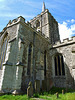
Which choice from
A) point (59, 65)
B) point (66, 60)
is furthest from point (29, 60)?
point (66, 60)

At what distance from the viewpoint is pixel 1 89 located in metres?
5.52

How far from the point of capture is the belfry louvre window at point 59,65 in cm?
989

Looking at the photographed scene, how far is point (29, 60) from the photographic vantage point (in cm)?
815

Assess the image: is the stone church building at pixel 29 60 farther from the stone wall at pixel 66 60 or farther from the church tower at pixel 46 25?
the church tower at pixel 46 25

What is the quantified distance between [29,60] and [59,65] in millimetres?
4488

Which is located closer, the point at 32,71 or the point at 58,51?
the point at 32,71

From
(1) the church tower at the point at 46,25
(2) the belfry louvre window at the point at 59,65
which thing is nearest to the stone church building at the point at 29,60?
(2) the belfry louvre window at the point at 59,65

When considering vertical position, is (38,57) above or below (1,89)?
above

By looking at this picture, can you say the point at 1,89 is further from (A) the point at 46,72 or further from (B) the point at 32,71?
(A) the point at 46,72

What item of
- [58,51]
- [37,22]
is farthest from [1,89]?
[37,22]

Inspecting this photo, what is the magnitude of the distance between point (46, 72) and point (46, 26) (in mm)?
9307

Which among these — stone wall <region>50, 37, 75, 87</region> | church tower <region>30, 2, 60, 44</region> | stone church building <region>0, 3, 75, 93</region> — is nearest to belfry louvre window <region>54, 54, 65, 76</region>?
stone church building <region>0, 3, 75, 93</region>

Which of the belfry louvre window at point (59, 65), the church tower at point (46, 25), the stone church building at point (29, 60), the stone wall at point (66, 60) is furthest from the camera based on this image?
the church tower at point (46, 25)

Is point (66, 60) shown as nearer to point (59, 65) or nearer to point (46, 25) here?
point (59, 65)
